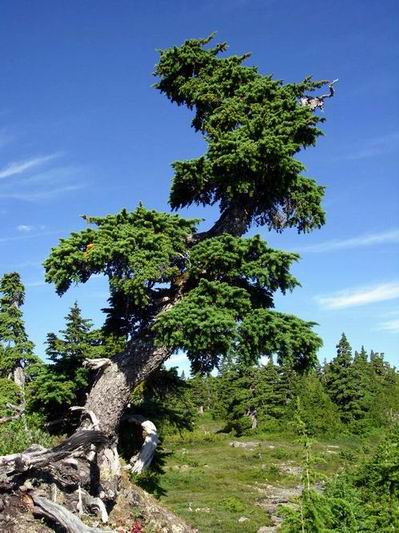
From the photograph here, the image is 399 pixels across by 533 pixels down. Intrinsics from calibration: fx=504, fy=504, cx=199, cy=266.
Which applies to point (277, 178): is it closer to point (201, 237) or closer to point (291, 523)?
point (201, 237)

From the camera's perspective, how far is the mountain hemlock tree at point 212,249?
46.3 feet

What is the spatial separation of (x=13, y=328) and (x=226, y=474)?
70.9 ft

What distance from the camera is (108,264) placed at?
47.8 ft

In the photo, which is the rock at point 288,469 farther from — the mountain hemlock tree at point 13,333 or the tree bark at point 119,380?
the tree bark at point 119,380

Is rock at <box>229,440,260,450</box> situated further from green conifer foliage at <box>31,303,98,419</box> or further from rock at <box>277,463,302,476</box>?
green conifer foliage at <box>31,303,98,419</box>

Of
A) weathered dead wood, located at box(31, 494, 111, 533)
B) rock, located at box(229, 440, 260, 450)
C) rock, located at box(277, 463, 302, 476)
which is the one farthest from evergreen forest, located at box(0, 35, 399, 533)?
rock, located at box(229, 440, 260, 450)

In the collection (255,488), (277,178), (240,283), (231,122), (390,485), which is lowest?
(255,488)

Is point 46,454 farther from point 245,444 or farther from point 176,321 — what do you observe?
point 245,444

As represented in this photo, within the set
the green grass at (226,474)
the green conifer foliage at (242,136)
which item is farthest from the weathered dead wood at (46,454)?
the green conifer foliage at (242,136)

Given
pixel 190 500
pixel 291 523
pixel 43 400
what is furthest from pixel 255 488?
pixel 291 523

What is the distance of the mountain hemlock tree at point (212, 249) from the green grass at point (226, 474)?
4726mm

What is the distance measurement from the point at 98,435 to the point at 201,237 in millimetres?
7342

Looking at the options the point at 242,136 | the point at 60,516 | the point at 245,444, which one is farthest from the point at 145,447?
the point at 245,444

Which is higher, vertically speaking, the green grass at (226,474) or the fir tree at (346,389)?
the fir tree at (346,389)
